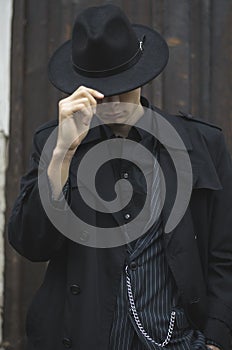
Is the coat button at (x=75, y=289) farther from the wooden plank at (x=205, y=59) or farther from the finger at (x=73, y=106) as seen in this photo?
the wooden plank at (x=205, y=59)

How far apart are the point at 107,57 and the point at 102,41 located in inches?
2.2

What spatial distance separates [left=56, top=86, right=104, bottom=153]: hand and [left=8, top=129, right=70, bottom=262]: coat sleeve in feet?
0.48

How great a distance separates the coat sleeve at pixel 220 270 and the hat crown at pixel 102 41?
60 centimetres

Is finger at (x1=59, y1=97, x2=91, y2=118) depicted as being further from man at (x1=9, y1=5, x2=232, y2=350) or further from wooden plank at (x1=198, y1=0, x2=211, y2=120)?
wooden plank at (x1=198, y1=0, x2=211, y2=120)

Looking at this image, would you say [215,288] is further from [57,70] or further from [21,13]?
[21,13]

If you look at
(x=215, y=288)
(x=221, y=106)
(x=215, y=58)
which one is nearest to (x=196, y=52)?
(x=215, y=58)

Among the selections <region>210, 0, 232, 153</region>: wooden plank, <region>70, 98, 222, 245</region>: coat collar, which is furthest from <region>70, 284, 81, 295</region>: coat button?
<region>210, 0, 232, 153</region>: wooden plank

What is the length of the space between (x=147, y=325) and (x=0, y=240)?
1248 mm

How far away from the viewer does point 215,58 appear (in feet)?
10.2

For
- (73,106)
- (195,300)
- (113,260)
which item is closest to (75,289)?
(113,260)

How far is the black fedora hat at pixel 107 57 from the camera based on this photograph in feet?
6.95

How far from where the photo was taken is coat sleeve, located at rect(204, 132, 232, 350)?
2270 mm

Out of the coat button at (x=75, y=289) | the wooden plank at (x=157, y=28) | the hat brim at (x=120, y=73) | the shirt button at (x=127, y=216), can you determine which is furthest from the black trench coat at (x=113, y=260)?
the wooden plank at (x=157, y=28)

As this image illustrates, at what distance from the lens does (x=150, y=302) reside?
216 cm
